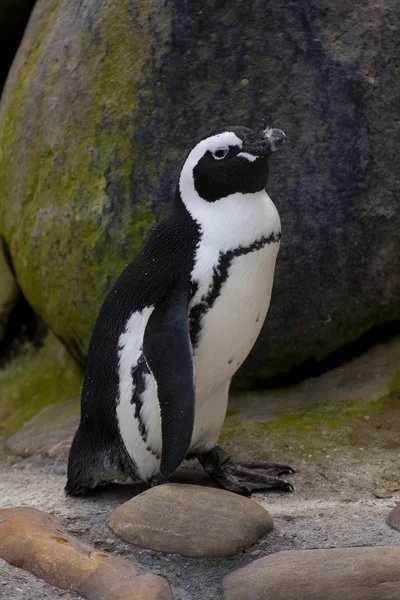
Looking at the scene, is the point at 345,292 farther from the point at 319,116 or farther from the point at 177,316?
→ the point at 177,316

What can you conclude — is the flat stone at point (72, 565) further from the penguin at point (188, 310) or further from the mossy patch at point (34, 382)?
the mossy patch at point (34, 382)

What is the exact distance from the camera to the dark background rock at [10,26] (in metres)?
4.17

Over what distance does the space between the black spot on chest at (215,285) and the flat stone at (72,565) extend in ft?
1.95

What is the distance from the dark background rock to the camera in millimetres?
4172

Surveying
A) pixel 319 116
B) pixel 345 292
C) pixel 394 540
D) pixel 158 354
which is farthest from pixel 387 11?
pixel 394 540

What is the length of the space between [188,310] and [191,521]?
20.7 inches

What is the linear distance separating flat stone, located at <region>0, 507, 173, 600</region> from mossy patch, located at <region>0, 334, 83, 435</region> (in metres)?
1.52

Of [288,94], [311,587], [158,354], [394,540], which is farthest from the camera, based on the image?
[288,94]

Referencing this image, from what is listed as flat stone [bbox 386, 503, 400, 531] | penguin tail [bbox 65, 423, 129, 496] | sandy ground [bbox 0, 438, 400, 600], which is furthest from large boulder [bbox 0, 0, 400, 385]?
flat stone [bbox 386, 503, 400, 531]

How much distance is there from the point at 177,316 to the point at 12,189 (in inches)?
63.9

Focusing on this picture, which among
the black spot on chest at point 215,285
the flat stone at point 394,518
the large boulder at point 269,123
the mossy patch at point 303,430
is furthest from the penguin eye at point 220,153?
the mossy patch at point 303,430

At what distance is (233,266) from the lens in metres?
2.27

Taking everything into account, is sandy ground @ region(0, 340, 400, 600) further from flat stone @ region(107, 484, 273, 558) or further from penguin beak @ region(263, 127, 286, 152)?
penguin beak @ region(263, 127, 286, 152)

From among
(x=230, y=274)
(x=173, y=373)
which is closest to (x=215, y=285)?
(x=230, y=274)
